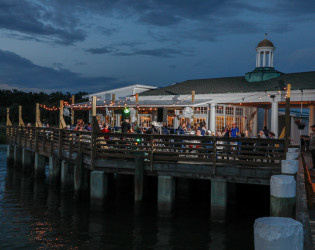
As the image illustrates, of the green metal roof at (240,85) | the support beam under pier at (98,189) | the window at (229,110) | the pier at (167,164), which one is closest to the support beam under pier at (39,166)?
the pier at (167,164)

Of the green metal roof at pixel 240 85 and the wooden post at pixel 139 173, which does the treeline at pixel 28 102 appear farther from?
the wooden post at pixel 139 173

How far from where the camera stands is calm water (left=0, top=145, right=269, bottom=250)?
1073 cm

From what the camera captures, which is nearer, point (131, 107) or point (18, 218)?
point (18, 218)

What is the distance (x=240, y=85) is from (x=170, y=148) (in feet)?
58.0

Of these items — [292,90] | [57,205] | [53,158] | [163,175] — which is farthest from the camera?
[292,90]

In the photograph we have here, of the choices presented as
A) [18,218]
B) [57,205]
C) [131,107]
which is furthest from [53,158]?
[131,107]

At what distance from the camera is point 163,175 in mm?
13156

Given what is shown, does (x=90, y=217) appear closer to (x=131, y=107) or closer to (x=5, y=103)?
(x=131, y=107)

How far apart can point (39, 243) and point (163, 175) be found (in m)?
4.49

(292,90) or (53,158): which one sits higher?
(292,90)

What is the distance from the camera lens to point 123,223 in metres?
12.7

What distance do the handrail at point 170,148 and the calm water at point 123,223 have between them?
1876 mm

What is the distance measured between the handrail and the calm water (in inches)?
73.9

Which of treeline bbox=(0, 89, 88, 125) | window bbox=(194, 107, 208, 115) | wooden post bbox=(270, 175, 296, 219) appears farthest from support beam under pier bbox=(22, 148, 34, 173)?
treeline bbox=(0, 89, 88, 125)
